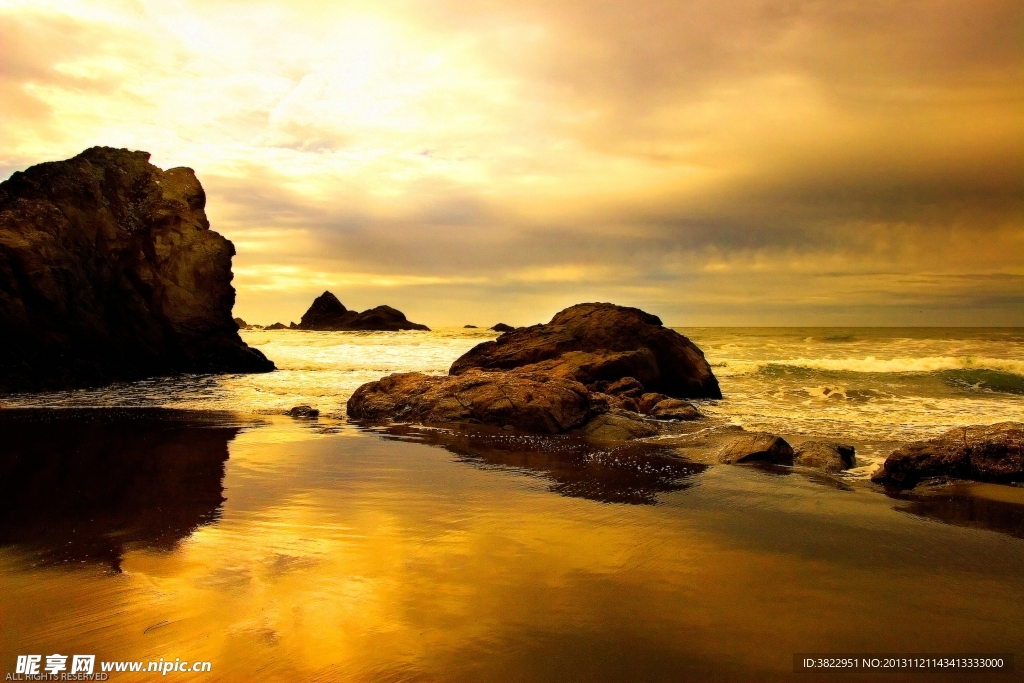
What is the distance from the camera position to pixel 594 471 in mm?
6676

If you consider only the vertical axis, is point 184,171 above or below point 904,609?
above

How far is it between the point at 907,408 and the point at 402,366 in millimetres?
15884

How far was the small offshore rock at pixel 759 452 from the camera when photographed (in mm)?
7211

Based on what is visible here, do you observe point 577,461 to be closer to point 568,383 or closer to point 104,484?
point 568,383

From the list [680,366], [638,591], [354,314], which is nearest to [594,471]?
[638,591]

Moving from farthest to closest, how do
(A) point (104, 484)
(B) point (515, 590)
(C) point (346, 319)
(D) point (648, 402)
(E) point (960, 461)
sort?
(C) point (346, 319)
(D) point (648, 402)
(E) point (960, 461)
(A) point (104, 484)
(B) point (515, 590)

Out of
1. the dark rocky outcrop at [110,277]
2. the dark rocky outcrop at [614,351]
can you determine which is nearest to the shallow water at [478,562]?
the dark rocky outcrop at [614,351]

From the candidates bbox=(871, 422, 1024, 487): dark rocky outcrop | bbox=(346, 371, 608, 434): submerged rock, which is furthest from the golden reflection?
bbox=(346, 371, 608, 434): submerged rock

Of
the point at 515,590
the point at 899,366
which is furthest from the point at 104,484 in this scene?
the point at 899,366

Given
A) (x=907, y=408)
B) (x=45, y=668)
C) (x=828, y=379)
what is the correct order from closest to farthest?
(x=45, y=668)
(x=907, y=408)
(x=828, y=379)

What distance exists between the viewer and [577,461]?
723 centimetres

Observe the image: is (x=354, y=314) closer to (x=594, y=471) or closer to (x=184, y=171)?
(x=184, y=171)

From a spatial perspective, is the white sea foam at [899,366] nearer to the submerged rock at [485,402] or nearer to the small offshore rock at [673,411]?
the small offshore rock at [673,411]

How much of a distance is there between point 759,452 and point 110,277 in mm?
17984
